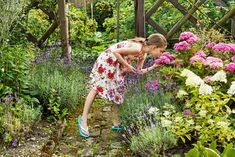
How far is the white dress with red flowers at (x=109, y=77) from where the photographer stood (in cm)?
515

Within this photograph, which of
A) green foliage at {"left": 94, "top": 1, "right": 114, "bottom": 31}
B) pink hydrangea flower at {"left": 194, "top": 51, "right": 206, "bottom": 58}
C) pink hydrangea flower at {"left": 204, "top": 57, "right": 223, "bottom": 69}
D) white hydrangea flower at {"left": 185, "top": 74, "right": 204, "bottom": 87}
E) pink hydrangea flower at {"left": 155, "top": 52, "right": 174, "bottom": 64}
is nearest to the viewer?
white hydrangea flower at {"left": 185, "top": 74, "right": 204, "bottom": 87}

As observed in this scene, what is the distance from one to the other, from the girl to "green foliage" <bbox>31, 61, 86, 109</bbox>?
1.59 ft

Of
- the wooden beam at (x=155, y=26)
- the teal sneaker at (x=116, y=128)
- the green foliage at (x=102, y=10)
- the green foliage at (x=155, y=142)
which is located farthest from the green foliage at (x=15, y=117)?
the green foliage at (x=102, y=10)

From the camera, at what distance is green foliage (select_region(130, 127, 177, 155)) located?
4.18 meters

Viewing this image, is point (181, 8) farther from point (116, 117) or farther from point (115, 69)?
point (116, 117)

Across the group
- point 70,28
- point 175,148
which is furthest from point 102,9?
point 175,148

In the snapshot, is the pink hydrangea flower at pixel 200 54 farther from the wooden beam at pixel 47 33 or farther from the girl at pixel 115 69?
the wooden beam at pixel 47 33

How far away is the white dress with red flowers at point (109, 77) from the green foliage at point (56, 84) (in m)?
0.59

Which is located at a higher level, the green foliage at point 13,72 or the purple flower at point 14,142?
the green foliage at point 13,72

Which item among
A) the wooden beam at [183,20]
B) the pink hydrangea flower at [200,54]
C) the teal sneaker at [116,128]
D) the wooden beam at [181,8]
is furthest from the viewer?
the wooden beam at [181,8]

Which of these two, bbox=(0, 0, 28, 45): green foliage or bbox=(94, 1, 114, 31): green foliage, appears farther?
bbox=(94, 1, 114, 31): green foliage

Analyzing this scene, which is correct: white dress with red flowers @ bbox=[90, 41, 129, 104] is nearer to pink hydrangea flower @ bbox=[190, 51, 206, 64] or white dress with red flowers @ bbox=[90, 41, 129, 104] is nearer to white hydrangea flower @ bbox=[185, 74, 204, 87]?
pink hydrangea flower @ bbox=[190, 51, 206, 64]

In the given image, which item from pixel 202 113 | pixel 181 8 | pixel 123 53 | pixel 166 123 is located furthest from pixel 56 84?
pixel 181 8

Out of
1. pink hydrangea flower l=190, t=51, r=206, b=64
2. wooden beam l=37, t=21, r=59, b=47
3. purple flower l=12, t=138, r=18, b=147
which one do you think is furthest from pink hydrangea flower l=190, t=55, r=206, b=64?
wooden beam l=37, t=21, r=59, b=47
